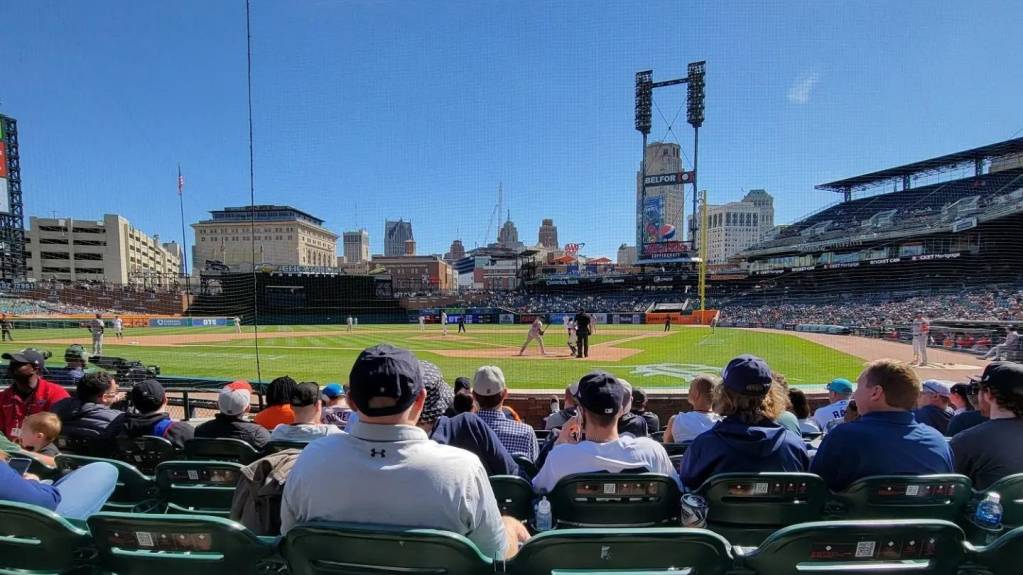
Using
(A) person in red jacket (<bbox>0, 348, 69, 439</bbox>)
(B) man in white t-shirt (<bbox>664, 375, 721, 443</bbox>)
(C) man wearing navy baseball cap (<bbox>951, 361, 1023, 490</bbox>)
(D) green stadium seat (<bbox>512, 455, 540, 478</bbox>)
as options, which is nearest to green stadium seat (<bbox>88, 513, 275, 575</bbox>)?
(D) green stadium seat (<bbox>512, 455, 540, 478</bbox>)

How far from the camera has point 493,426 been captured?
3557 millimetres

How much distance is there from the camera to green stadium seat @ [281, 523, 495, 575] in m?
1.51

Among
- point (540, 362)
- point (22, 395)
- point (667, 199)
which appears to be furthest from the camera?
point (667, 199)

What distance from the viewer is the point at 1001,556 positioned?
1.75 metres

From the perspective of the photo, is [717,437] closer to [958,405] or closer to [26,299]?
[958,405]

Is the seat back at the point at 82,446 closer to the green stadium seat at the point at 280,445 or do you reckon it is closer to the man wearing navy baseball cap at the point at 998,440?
the green stadium seat at the point at 280,445

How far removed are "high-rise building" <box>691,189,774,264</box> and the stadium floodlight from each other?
52044 millimetres

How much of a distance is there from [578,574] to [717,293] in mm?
49580

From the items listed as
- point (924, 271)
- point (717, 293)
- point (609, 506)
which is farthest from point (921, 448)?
point (717, 293)

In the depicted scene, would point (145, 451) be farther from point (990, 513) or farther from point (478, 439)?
point (990, 513)

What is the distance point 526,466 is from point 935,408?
4324 mm

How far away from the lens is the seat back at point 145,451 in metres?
3.61

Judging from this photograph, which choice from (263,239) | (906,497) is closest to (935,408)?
(906,497)

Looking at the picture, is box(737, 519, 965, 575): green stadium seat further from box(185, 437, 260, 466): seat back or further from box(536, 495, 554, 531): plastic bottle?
box(185, 437, 260, 466): seat back
